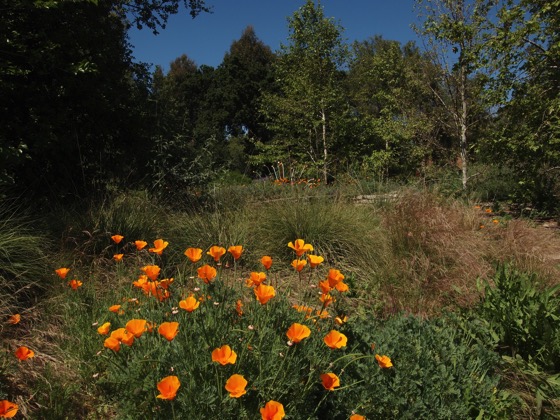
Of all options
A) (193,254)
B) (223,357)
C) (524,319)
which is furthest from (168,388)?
(524,319)

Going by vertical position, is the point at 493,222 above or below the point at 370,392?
above

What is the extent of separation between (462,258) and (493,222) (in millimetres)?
1513

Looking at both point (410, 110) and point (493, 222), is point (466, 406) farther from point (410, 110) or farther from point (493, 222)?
point (410, 110)

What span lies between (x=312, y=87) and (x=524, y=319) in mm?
11204

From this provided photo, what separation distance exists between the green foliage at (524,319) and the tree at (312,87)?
10.0 m

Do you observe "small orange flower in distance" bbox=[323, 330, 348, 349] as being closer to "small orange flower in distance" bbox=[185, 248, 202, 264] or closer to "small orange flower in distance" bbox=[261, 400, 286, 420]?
"small orange flower in distance" bbox=[261, 400, 286, 420]

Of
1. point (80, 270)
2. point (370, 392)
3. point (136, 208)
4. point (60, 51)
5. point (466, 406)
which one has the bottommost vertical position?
point (466, 406)

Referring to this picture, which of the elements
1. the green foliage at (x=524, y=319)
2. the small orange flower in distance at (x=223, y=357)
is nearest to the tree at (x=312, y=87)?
the green foliage at (x=524, y=319)

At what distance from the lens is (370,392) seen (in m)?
1.73

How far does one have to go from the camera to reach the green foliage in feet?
7.02

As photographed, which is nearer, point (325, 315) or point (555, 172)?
point (325, 315)

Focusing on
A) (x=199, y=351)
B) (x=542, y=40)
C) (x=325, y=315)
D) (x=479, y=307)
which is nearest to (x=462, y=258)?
(x=479, y=307)

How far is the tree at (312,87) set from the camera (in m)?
12.6

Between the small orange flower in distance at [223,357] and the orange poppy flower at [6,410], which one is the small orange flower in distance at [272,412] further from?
the orange poppy flower at [6,410]
